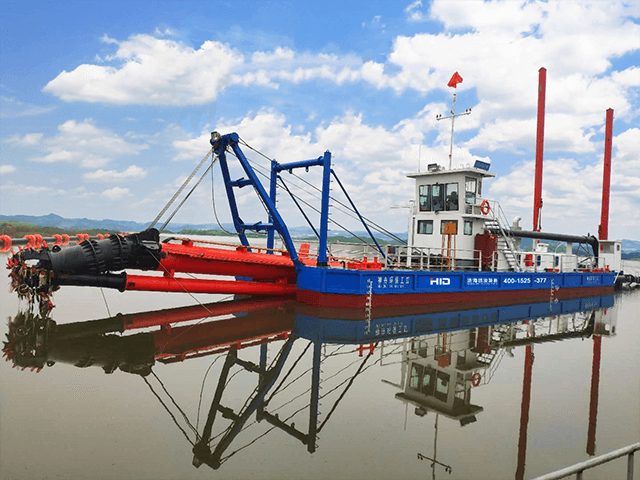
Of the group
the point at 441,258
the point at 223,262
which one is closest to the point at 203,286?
the point at 223,262

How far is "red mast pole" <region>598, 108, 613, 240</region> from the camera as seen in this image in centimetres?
3559

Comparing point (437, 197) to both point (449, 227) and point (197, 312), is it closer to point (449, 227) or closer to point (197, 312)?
point (449, 227)

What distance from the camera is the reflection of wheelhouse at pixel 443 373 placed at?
21.7 ft

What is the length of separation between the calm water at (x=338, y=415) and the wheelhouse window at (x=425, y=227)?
31.2ft

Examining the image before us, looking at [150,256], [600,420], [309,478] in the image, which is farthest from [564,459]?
[150,256]

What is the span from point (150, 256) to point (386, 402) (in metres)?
8.05

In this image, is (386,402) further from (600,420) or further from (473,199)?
(473,199)

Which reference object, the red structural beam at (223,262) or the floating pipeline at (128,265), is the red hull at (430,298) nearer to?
the red structural beam at (223,262)

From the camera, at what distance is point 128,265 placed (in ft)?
39.5

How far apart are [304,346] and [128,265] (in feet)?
17.8

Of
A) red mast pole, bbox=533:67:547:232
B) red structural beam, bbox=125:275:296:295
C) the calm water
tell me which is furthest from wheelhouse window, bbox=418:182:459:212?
A: red mast pole, bbox=533:67:547:232

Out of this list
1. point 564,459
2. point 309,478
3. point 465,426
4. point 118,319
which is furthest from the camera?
point 118,319

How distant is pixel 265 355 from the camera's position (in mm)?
9008

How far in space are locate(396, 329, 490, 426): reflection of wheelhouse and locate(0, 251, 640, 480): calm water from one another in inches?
1.4
